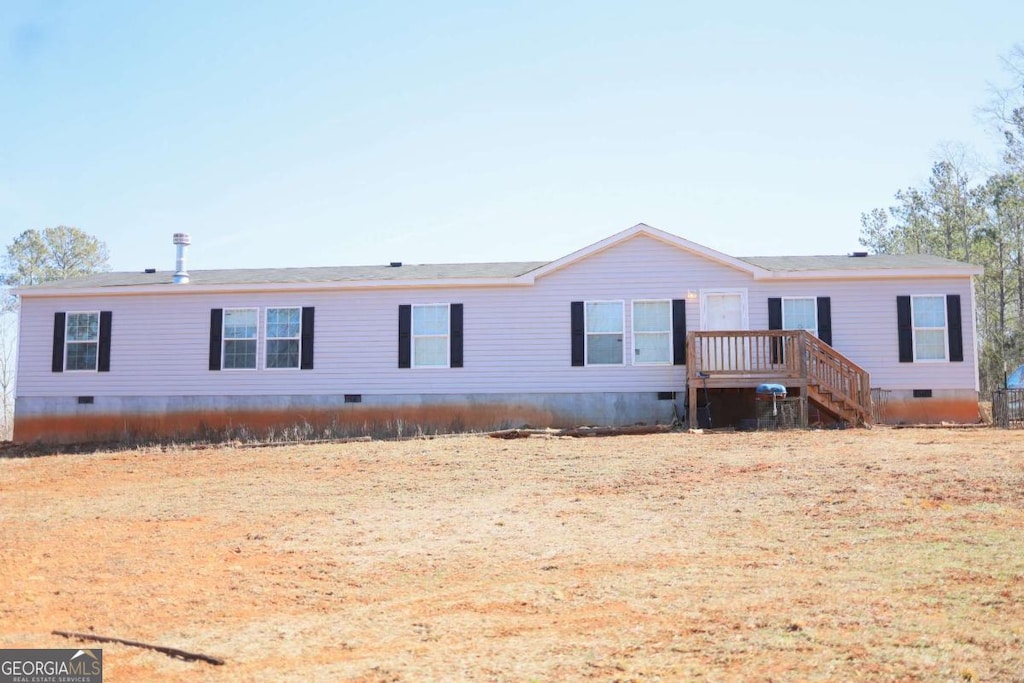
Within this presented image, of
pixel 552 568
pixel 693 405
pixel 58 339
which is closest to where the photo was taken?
pixel 552 568

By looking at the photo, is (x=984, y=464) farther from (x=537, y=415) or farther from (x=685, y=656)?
(x=537, y=415)

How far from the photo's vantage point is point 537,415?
58.9 ft

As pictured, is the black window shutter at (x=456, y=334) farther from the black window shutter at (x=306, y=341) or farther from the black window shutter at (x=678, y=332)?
the black window shutter at (x=678, y=332)

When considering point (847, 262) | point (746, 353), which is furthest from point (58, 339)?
point (847, 262)

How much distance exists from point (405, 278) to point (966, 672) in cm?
1498

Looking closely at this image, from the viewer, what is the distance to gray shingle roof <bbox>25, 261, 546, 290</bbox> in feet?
61.3

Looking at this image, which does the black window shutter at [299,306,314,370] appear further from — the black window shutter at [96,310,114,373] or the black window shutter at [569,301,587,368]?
the black window shutter at [569,301,587,368]

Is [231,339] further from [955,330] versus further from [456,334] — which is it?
[955,330]

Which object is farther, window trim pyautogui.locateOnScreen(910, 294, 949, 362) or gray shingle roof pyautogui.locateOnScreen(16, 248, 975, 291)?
gray shingle roof pyautogui.locateOnScreen(16, 248, 975, 291)

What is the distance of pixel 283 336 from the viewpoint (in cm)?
1881

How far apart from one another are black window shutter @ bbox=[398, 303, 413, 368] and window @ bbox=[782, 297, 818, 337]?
25.2 feet

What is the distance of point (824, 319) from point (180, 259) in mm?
14188

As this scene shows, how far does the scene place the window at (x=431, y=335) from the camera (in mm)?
18359

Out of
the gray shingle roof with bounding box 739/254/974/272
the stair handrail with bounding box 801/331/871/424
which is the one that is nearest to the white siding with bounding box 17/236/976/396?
the gray shingle roof with bounding box 739/254/974/272
